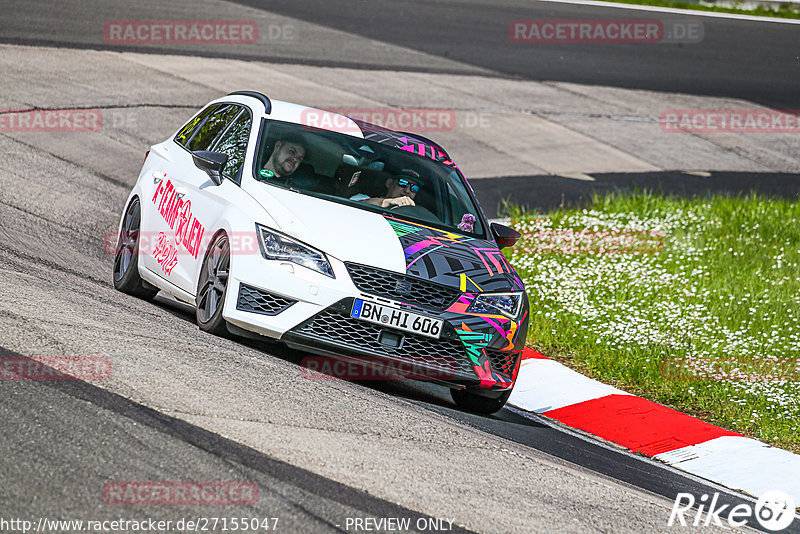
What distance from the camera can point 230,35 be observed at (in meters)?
21.5

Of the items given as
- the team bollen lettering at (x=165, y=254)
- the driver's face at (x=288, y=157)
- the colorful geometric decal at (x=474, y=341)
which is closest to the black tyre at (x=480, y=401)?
the colorful geometric decal at (x=474, y=341)

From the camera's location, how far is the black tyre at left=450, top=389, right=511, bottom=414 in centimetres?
723

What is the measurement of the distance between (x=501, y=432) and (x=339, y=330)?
49.0 inches

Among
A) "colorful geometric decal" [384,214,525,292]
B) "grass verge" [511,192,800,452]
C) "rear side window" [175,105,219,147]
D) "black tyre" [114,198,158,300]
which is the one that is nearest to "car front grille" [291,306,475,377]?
"colorful geometric decal" [384,214,525,292]

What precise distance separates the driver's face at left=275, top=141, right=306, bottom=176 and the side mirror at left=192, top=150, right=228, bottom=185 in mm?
374

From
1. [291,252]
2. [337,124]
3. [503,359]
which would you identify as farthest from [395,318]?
[337,124]

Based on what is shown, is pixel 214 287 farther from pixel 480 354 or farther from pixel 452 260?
pixel 480 354

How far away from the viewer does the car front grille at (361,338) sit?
6.53 m

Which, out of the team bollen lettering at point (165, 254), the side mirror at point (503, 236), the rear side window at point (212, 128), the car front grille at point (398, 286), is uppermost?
the rear side window at point (212, 128)

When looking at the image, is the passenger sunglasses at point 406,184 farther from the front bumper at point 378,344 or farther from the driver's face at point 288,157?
the front bumper at point 378,344

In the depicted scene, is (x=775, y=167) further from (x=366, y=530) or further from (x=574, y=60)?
(x=366, y=530)

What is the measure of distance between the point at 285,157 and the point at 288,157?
0.02 metres

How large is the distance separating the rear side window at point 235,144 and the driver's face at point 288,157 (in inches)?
10.1

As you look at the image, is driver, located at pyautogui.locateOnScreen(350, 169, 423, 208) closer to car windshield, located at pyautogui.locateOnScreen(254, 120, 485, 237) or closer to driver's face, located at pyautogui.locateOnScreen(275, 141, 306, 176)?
car windshield, located at pyautogui.locateOnScreen(254, 120, 485, 237)
